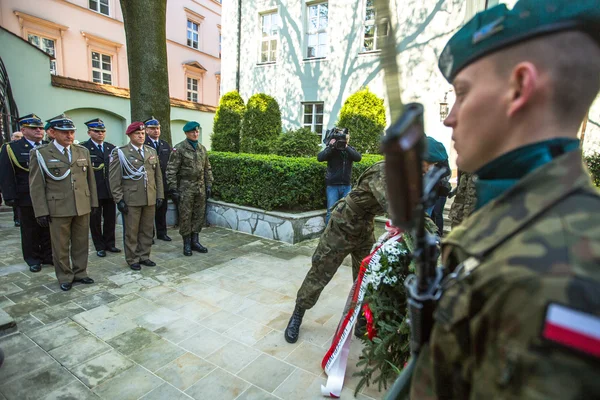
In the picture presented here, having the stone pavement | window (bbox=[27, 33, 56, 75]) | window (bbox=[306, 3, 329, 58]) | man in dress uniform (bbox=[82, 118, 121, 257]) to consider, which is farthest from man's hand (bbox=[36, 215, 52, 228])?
window (bbox=[27, 33, 56, 75])

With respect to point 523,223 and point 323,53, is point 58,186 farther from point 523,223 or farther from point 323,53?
point 323,53

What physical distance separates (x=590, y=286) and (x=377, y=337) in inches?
84.3

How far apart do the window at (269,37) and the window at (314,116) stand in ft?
9.04

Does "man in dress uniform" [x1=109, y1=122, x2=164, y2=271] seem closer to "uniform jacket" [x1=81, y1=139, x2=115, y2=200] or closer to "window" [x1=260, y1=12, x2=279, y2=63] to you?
"uniform jacket" [x1=81, y1=139, x2=115, y2=200]

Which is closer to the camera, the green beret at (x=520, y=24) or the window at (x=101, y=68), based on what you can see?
the green beret at (x=520, y=24)

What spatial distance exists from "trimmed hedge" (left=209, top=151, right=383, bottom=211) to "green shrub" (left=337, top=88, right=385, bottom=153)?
3.96m

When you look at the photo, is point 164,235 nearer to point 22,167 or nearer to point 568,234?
point 22,167

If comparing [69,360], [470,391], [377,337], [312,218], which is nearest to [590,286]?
[470,391]

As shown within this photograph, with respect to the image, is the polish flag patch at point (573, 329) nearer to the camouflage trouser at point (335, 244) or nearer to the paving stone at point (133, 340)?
the camouflage trouser at point (335, 244)

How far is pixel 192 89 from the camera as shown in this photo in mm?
22469

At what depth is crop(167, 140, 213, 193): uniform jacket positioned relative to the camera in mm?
5867

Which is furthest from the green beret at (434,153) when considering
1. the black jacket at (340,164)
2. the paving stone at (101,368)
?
the black jacket at (340,164)

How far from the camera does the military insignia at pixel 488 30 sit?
752 millimetres

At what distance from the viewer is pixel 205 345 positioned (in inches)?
121
